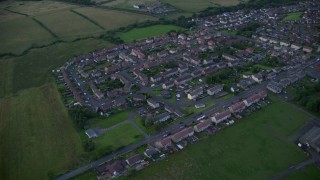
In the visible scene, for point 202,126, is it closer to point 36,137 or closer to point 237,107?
point 237,107

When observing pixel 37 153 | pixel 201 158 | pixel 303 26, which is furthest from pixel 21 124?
pixel 303 26

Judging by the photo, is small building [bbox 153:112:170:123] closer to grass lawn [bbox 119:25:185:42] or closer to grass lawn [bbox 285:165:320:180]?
grass lawn [bbox 285:165:320:180]

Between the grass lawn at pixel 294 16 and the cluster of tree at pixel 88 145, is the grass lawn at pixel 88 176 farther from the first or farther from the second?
the grass lawn at pixel 294 16

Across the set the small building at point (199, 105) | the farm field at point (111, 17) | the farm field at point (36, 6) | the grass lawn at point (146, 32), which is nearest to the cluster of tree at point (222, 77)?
the small building at point (199, 105)

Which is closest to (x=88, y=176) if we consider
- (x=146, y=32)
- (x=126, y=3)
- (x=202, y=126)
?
(x=202, y=126)

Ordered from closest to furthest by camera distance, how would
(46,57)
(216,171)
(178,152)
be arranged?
(216,171), (178,152), (46,57)

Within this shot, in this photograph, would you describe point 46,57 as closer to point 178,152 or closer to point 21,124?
point 21,124
